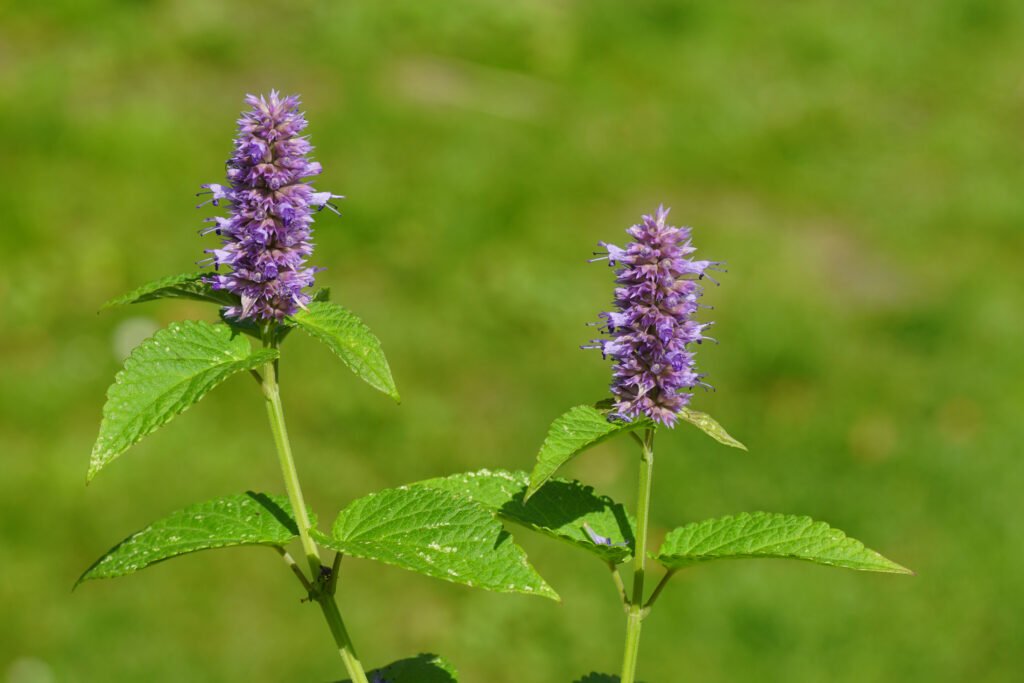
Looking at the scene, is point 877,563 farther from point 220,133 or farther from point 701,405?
point 220,133

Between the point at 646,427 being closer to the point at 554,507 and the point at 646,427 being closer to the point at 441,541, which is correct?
the point at 554,507

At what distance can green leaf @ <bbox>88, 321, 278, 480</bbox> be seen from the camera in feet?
6.68

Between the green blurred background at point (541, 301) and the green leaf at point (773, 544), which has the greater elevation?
the green blurred background at point (541, 301)

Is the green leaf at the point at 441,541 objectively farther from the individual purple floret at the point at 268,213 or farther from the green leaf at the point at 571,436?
the individual purple floret at the point at 268,213

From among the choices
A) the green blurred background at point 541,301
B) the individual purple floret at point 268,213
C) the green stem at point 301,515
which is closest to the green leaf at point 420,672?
the green stem at point 301,515

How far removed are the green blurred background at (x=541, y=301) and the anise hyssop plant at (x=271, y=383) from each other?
4.68 m

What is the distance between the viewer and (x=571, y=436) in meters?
2.02

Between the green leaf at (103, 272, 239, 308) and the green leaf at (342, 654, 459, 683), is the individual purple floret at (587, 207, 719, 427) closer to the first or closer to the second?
the green leaf at (342, 654, 459, 683)

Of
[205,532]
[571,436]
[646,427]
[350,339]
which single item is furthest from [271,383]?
[646,427]

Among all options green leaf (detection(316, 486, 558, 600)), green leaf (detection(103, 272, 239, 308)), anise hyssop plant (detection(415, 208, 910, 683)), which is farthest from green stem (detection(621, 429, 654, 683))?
green leaf (detection(103, 272, 239, 308))

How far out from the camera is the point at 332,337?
2158mm

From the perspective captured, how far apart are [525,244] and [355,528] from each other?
7142mm

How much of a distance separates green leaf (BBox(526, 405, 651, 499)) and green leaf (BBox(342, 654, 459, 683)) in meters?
0.51

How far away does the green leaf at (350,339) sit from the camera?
2.09 m
